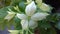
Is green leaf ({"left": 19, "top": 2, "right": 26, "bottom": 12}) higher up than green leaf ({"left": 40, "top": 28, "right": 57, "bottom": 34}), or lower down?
higher up

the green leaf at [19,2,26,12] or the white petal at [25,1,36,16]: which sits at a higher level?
the white petal at [25,1,36,16]

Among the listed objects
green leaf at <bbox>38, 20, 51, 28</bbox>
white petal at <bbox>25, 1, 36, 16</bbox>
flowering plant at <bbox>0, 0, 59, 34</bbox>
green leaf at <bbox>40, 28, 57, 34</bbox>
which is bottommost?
green leaf at <bbox>40, 28, 57, 34</bbox>

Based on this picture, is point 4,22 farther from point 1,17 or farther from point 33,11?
point 33,11

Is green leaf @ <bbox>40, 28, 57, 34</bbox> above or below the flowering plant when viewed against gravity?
below

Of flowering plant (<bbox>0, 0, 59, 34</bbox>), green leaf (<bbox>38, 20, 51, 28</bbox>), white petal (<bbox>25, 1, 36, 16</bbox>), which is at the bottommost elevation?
green leaf (<bbox>38, 20, 51, 28</bbox>)

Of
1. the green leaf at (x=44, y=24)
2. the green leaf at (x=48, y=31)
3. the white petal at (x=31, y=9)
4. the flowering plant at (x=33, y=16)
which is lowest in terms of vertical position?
the green leaf at (x=48, y=31)

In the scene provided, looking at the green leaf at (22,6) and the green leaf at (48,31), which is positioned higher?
the green leaf at (22,6)

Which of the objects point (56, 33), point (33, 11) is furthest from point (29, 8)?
point (56, 33)

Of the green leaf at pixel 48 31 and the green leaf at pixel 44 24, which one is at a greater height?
the green leaf at pixel 44 24
